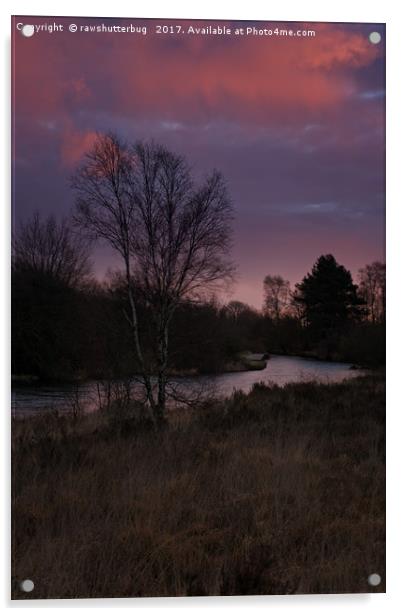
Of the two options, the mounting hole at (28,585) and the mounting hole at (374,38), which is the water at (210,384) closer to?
the mounting hole at (28,585)

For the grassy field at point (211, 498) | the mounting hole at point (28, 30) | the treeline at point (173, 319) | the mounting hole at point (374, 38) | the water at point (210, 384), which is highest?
the mounting hole at point (374, 38)

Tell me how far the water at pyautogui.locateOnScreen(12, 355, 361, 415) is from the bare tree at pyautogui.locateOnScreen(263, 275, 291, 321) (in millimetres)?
385

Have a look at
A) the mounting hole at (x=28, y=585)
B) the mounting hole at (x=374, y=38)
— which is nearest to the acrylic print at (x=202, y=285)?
the mounting hole at (x=374, y=38)

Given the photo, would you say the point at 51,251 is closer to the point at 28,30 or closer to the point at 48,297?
the point at 48,297

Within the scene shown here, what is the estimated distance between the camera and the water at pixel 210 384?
15.2 ft

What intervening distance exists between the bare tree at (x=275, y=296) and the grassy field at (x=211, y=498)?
67 cm

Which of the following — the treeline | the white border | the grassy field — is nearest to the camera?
the grassy field

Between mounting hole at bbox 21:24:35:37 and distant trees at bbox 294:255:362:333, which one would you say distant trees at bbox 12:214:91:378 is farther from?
distant trees at bbox 294:255:362:333

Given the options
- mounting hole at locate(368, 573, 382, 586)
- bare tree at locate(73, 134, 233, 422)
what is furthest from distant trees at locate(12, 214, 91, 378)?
mounting hole at locate(368, 573, 382, 586)

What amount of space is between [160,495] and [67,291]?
1.80 meters

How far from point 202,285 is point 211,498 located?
1708 millimetres

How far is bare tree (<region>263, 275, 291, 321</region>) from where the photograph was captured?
4820 mm

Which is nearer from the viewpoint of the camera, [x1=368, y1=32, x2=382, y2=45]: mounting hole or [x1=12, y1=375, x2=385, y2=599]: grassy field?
[x1=12, y1=375, x2=385, y2=599]: grassy field

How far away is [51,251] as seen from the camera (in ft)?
15.3
